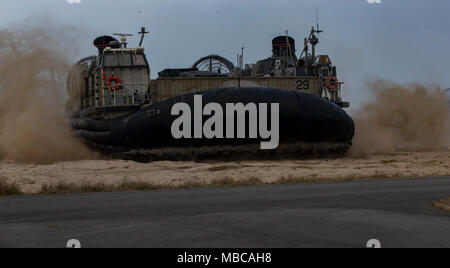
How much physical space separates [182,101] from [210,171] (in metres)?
2.50

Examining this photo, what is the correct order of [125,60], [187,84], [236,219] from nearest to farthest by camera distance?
[236,219] < [187,84] < [125,60]

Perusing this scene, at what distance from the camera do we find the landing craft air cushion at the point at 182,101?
1516cm

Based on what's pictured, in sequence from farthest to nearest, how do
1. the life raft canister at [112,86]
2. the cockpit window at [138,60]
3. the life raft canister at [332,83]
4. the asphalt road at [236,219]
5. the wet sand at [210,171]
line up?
the life raft canister at [332,83] → the cockpit window at [138,60] → the life raft canister at [112,86] → the wet sand at [210,171] → the asphalt road at [236,219]

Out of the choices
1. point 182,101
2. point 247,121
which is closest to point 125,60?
point 182,101

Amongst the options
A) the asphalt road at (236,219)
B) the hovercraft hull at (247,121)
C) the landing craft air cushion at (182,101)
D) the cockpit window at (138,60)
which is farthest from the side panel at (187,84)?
the asphalt road at (236,219)

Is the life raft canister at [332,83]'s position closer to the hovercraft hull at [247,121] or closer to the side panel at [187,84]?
the side panel at [187,84]

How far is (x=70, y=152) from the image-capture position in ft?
59.1

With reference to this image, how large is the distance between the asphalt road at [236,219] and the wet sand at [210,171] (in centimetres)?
336

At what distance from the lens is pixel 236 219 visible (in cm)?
523

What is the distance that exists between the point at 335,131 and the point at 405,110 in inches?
249

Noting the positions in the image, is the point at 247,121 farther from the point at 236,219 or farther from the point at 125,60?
the point at 236,219

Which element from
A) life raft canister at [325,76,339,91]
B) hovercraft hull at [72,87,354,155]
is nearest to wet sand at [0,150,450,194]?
hovercraft hull at [72,87,354,155]
